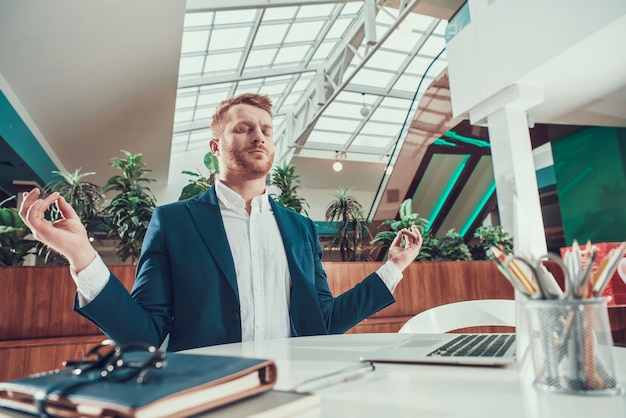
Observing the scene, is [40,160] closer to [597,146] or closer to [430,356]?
[430,356]

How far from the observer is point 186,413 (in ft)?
1.23

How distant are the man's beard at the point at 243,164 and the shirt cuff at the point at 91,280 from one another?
0.62m

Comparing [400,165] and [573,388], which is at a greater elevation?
[400,165]

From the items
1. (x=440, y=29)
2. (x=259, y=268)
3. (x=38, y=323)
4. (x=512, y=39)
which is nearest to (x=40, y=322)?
(x=38, y=323)

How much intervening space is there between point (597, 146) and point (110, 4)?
709 centimetres

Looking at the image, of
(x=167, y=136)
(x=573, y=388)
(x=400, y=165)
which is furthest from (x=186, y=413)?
(x=167, y=136)

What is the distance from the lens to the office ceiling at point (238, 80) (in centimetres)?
506

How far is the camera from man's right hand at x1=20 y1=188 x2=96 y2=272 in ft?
2.49

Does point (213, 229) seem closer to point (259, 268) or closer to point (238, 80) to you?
point (259, 268)

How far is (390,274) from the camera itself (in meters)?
1.30

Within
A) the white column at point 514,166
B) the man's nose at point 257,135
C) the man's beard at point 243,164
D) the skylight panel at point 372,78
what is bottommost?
the man's beard at point 243,164

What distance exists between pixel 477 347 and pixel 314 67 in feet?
40.6

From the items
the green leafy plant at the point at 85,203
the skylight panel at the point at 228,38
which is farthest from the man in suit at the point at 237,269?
the skylight panel at the point at 228,38

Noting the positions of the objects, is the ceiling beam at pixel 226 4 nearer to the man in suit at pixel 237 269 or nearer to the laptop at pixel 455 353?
the man in suit at pixel 237 269
